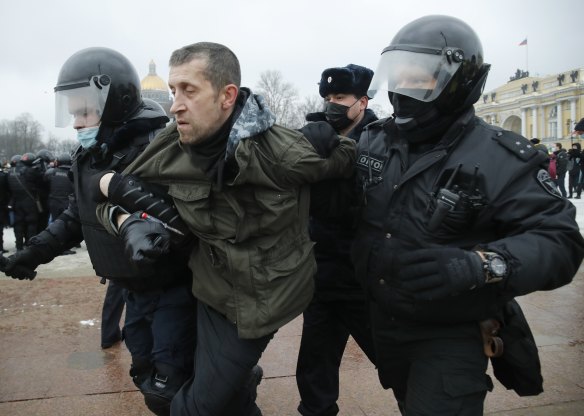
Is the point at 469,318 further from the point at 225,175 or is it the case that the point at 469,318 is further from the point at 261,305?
the point at 225,175

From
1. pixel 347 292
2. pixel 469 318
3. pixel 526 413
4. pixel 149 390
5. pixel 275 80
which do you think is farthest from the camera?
pixel 275 80

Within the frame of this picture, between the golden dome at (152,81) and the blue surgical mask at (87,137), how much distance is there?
7170 cm

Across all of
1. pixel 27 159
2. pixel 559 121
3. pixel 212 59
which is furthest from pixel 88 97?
pixel 559 121

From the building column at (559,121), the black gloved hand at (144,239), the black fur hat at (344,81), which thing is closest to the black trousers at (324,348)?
the black gloved hand at (144,239)

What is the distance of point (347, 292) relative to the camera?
2.82m

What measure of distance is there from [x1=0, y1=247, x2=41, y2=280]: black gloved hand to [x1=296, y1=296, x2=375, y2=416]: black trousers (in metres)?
1.66

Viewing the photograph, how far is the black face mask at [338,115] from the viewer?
129 inches

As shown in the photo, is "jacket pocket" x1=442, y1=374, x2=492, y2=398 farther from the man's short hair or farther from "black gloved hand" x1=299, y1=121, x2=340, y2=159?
the man's short hair

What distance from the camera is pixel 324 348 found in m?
2.94

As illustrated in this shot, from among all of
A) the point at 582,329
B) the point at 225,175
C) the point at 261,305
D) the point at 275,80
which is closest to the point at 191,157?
the point at 225,175

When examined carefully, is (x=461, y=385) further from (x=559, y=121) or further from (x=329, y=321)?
(x=559, y=121)

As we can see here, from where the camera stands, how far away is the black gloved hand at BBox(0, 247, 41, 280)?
300cm

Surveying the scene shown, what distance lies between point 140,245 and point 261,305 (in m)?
0.53

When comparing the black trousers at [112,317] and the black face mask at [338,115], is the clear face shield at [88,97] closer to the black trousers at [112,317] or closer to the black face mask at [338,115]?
the black face mask at [338,115]
